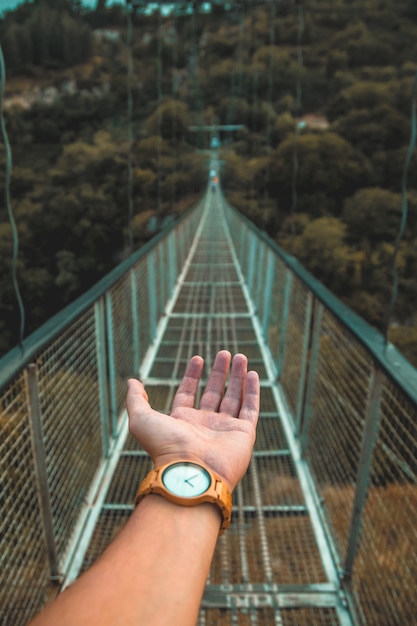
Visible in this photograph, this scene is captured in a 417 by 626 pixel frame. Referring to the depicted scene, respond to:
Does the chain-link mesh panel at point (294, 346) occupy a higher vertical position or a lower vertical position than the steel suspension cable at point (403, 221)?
lower

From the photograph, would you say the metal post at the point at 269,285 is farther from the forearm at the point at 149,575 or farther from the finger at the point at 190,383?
the forearm at the point at 149,575

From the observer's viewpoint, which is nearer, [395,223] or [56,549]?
[56,549]

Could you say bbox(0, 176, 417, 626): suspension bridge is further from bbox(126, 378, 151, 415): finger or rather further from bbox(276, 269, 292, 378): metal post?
bbox(126, 378, 151, 415): finger

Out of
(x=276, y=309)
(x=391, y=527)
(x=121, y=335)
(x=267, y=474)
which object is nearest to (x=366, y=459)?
(x=391, y=527)

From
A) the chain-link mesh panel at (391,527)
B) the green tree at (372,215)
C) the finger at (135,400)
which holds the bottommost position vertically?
the green tree at (372,215)

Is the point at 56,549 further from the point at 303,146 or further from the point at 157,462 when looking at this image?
the point at 303,146

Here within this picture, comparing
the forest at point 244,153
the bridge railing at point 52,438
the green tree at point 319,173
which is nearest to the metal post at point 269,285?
the bridge railing at point 52,438

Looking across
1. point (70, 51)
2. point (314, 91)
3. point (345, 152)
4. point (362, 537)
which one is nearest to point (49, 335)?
point (362, 537)
